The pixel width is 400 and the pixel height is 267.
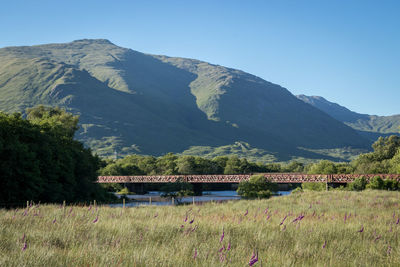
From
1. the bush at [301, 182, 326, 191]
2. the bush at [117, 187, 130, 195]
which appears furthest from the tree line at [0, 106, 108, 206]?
the bush at [301, 182, 326, 191]

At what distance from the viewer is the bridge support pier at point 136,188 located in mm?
110875

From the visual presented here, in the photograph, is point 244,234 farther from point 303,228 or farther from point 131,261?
point 131,261

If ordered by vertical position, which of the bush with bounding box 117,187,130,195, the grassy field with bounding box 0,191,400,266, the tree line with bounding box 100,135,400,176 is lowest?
the bush with bounding box 117,187,130,195


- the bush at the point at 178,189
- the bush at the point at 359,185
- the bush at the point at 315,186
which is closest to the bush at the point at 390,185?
the bush at the point at 359,185

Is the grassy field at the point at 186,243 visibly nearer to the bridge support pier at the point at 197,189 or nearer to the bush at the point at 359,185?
the bush at the point at 359,185

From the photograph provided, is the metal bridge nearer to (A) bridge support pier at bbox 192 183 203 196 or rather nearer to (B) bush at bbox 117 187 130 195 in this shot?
(A) bridge support pier at bbox 192 183 203 196

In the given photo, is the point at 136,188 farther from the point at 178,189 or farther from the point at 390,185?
the point at 390,185

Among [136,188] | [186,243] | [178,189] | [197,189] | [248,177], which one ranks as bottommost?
[136,188]

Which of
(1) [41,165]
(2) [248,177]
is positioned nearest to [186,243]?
(1) [41,165]

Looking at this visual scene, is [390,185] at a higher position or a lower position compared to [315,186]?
higher

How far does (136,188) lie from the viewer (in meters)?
113

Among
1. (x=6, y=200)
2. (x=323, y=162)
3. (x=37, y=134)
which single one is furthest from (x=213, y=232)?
(x=323, y=162)

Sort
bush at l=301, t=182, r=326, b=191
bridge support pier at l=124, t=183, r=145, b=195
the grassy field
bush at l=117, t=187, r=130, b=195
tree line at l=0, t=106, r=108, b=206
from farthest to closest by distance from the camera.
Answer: bridge support pier at l=124, t=183, r=145, b=195, bush at l=117, t=187, r=130, b=195, bush at l=301, t=182, r=326, b=191, tree line at l=0, t=106, r=108, b=206, the grassy field

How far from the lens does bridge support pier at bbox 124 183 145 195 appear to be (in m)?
111
